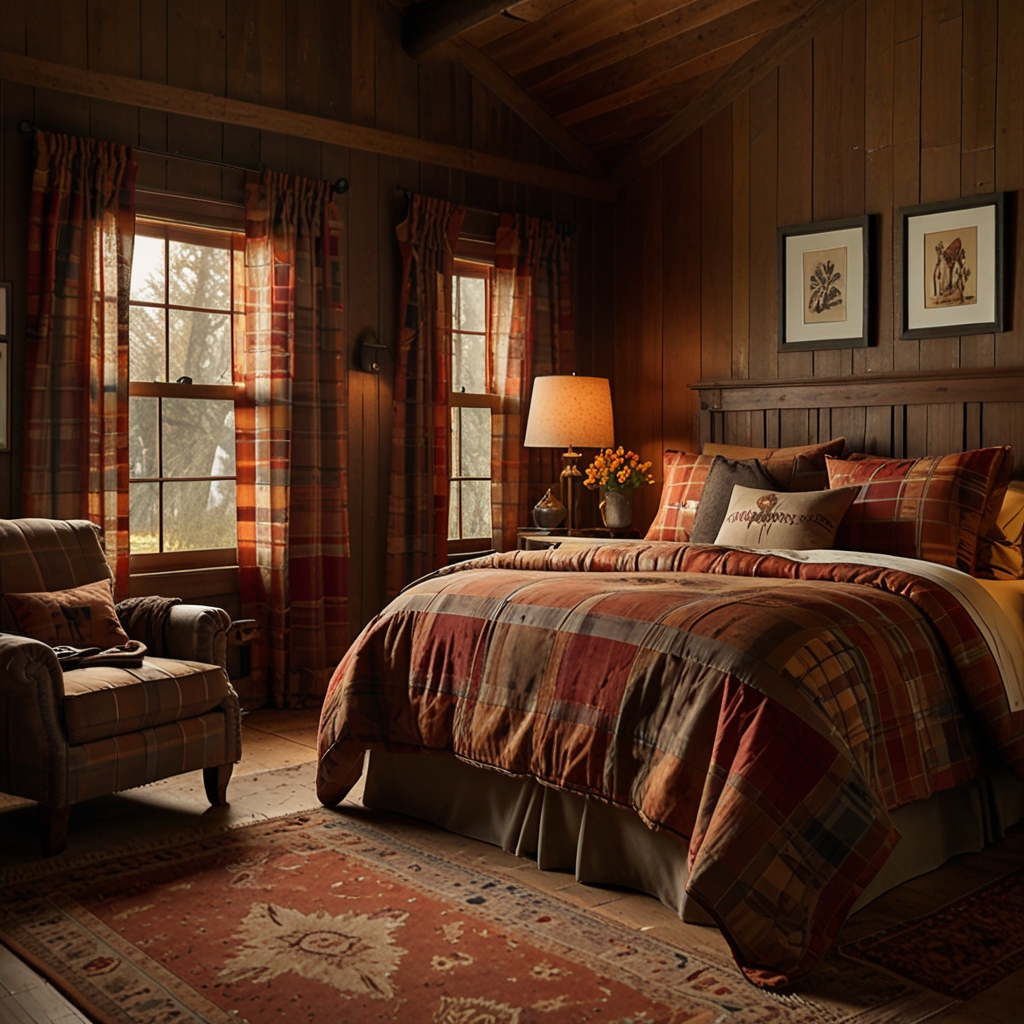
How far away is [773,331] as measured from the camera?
5.24 metres

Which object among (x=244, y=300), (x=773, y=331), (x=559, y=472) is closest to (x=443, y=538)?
(x=559, y=472)

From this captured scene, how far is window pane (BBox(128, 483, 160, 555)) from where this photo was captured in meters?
4.65

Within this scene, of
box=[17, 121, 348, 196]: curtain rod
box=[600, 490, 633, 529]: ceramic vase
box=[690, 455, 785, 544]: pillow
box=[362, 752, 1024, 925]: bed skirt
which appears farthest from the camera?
box=[600, 490, 633, 529]: ceramic vase

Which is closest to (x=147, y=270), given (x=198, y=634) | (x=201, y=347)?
(x=201, y=347)

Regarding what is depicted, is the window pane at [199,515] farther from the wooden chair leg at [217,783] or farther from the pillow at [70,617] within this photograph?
the wooden chair leg at [217,783]

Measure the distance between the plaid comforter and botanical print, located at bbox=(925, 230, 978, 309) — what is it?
1.74 meters

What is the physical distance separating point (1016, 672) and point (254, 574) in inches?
119

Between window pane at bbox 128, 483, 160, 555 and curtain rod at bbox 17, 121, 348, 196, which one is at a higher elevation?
curtain rod at bbox 17, 121, 348, 196

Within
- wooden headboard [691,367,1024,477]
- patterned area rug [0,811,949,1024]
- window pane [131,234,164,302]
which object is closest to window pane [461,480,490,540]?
wooden headboard [691,367,1024,477]

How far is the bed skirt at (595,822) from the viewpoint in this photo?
9.28 feet

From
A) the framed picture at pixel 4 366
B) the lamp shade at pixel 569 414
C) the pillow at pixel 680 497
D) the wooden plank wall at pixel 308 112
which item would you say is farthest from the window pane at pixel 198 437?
the pillow at pixel 680 497

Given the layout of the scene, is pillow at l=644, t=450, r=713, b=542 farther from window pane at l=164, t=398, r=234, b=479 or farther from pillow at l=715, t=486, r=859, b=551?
window pane at l=164, t=398, r=234, b=479

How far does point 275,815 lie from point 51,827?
657 millimetres

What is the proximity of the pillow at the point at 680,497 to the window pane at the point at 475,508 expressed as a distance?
1.18m
